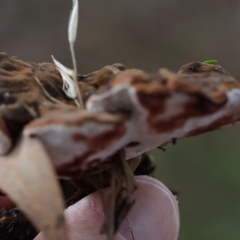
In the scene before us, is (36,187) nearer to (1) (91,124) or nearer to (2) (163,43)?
(1) (91,124)

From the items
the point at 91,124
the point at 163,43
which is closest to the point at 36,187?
the point at 91,124

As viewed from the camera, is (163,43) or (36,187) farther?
(163,43)

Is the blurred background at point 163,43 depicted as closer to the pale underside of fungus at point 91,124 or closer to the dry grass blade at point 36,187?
the pale underside of fungus at point 91,124

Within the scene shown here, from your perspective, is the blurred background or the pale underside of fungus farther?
the blurred background

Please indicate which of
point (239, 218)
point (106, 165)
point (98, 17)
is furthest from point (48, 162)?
point (98, 17)

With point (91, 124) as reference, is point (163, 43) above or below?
below

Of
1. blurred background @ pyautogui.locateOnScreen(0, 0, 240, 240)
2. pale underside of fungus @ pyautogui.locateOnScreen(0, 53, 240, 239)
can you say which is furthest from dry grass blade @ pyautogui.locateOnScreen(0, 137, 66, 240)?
blurred background @ pyautogui.locateOnScreen(0, 0, 240, 240)

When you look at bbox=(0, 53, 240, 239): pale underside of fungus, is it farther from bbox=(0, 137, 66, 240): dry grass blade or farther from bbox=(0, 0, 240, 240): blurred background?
bbox=(0, 0, 240, 240): blurred background
